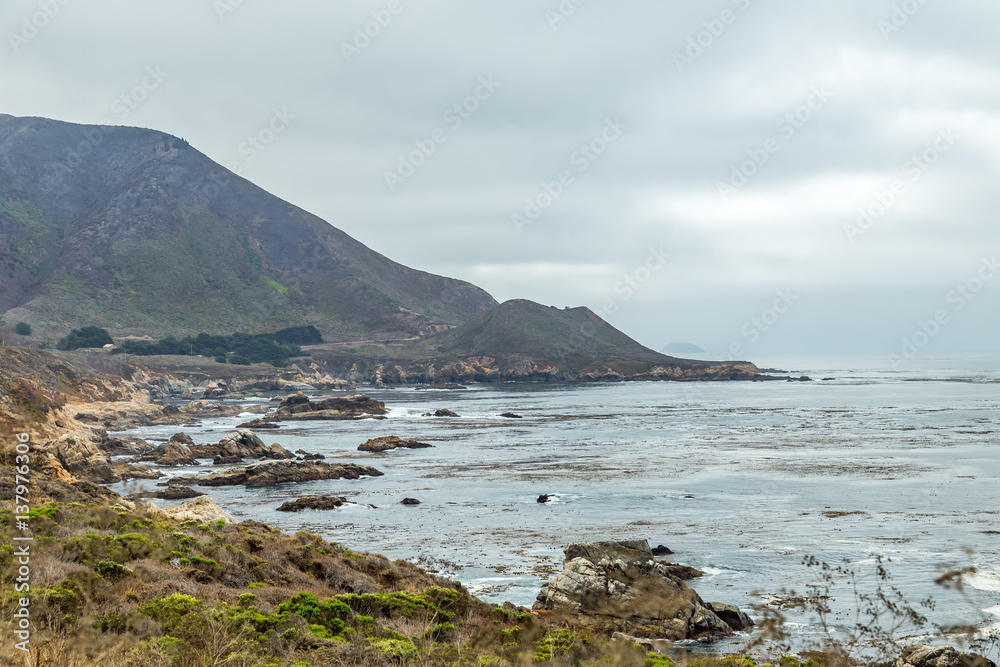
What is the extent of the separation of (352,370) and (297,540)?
527 feet

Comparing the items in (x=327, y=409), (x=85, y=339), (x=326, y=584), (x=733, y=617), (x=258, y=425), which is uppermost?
(x=85, y=339)

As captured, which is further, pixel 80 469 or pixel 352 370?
pixel 352 370

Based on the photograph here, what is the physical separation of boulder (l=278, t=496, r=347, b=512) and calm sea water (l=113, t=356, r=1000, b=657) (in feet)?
2.26

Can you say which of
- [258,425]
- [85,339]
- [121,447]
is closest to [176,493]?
[121,447]

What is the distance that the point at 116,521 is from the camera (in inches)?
724

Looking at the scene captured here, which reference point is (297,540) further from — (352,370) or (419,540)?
(352,370)

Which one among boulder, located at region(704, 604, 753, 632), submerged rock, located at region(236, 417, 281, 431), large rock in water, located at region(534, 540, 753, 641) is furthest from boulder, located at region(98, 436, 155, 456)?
boulder, located at region(704, 604, 753, 632)

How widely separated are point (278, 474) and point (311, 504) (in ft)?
31.0

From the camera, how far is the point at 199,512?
24.1m

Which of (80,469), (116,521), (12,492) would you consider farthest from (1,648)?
(80,469)

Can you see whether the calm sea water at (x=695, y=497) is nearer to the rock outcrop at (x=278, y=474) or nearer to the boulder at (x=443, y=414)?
the rock outcrop at (x=278, y=474)

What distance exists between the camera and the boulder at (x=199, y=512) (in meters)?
23.0

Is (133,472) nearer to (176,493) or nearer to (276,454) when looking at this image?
(176,493)

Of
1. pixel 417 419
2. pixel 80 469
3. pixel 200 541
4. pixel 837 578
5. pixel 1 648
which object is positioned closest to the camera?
pixel 1 648
